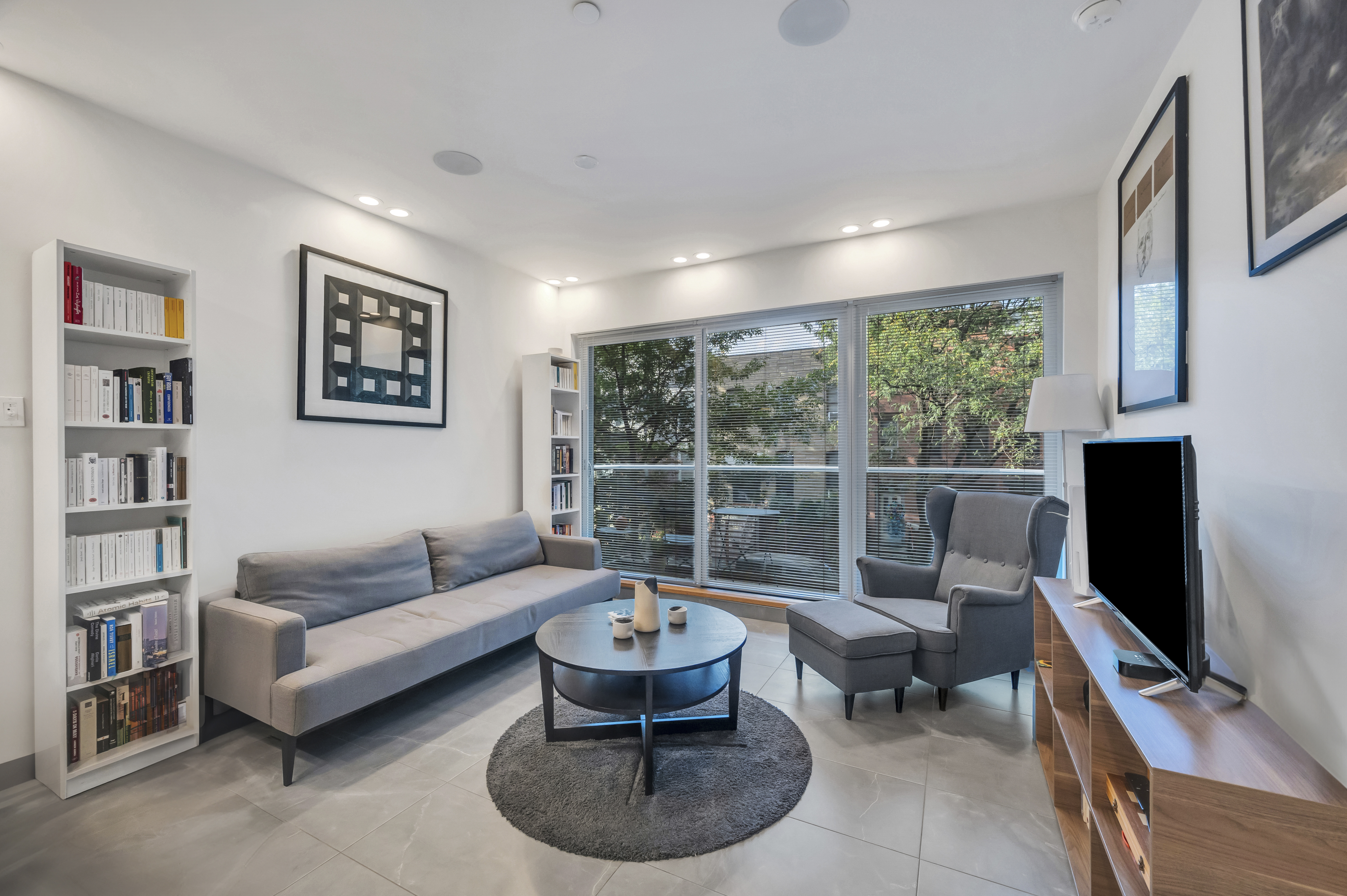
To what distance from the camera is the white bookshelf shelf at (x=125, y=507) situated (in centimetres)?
215

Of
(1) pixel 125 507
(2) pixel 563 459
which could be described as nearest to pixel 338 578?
(1) pixel 125 507

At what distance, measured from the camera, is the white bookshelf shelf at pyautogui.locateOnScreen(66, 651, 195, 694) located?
214 centimetres

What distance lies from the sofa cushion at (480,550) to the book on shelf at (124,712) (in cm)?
131

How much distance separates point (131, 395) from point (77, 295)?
40cm

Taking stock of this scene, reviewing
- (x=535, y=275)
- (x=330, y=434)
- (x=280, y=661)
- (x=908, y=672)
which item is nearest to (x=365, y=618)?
(x=280, y=661)

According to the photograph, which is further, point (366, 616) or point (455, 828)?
point (366, 616)

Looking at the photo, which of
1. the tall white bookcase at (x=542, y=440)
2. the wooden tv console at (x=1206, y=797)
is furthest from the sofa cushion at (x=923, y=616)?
the tall white bookcase at (x=542, y=440)

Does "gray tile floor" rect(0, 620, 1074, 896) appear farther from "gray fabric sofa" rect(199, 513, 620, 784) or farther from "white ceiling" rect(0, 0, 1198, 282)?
"white ceiling" rect(0, 0, 1198, 282)

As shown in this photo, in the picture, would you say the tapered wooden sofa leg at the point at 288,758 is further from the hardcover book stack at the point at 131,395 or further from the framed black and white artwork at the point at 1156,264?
the framed black and white artwork at the point at 1156,264

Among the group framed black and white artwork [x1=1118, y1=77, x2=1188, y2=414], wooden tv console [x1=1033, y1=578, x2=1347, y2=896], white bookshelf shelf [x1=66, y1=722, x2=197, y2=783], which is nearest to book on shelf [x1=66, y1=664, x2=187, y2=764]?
white bookshelf shelf [x1=66, y1=722, x2=197, y2=783]

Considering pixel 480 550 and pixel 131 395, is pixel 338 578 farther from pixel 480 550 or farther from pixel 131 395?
pixel 131 395

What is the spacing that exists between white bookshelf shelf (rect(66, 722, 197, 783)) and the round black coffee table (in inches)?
59.4

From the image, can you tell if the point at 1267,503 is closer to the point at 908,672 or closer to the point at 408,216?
the point at 908,672

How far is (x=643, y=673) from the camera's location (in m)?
2.12
